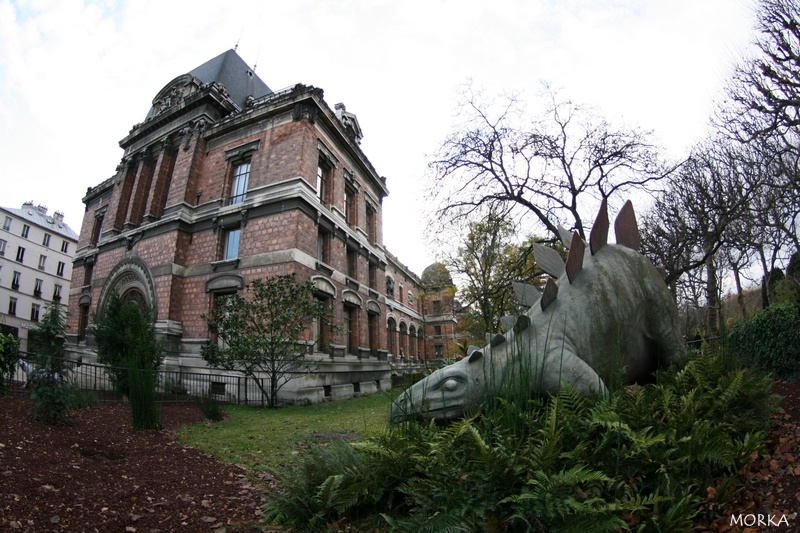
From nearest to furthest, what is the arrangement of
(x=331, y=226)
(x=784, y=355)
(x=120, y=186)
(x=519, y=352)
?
(x=519, y=352)
(x=784, y=355)
(x=331, y=226)
(x=120, y=186)

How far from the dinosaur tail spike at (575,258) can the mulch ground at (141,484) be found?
202 cm

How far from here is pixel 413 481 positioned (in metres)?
2.80

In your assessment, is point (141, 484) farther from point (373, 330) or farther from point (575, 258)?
point (373, 330)

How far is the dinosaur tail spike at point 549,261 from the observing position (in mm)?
4773

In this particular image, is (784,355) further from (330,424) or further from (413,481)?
(330,424)

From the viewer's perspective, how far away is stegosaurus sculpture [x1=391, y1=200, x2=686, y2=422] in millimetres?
3461

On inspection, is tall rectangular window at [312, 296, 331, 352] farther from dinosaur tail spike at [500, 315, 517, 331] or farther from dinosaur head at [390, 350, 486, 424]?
dinosaur head at [390, 350, 486, 424]

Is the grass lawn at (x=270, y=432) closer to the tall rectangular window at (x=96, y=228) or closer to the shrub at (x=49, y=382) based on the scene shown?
the shrub at (x=49, y=382)

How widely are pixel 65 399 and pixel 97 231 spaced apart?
24387 mm

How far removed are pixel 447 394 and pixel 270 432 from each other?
19.7ft

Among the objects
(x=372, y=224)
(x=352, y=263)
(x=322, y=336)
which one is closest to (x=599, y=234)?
(x=322, y=336)

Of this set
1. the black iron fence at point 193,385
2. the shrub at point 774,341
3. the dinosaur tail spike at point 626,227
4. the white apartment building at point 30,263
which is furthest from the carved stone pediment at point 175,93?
the white apartment building at point 30,263

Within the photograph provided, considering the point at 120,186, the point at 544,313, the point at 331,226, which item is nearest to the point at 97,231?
the point at 120,186

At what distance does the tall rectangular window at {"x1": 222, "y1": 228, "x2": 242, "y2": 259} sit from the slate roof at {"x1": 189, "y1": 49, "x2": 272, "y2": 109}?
28.9ft
